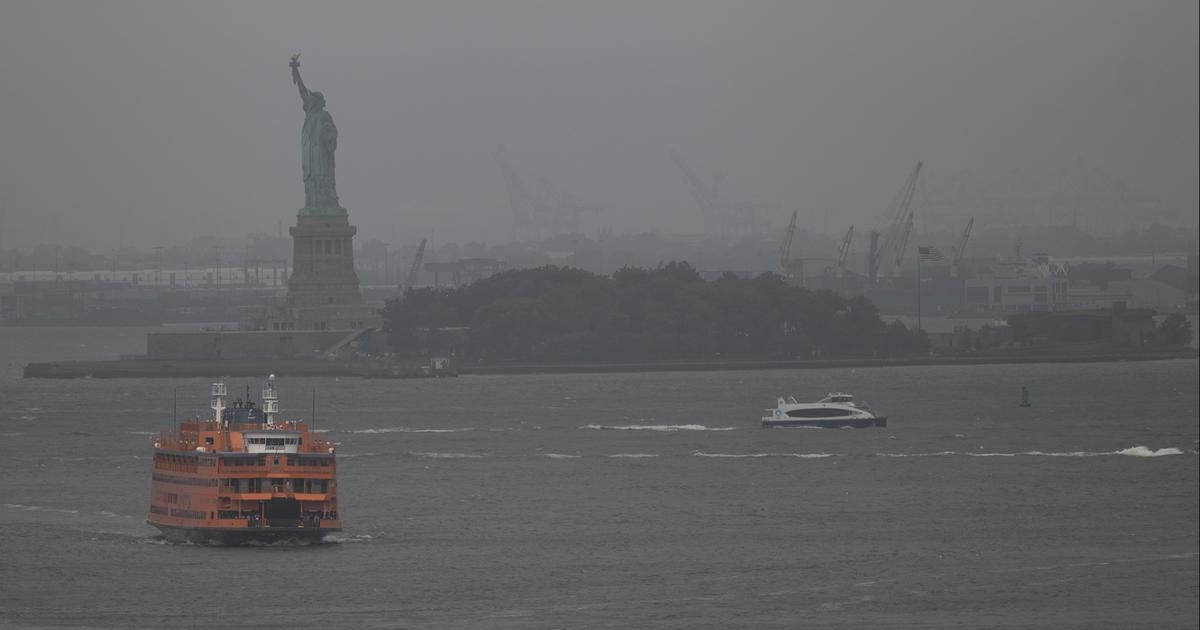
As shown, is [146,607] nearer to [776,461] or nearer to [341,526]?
[341,526]

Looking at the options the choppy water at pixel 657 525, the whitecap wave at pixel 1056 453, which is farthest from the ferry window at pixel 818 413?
the whitecap wave at pixel 1056 453

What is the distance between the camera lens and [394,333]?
147 meters

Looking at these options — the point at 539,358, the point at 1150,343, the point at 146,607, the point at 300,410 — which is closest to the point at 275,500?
the point at 146,607

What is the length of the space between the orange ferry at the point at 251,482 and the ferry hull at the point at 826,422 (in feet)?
123

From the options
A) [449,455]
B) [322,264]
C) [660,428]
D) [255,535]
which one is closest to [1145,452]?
[660,428]

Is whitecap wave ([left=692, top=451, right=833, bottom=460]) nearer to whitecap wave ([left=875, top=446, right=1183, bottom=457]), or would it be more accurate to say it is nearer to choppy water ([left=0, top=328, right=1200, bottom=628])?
choppy water ([left=0, top=328, right=1200, bottom=628])

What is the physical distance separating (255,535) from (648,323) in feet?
316

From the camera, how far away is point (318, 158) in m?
152

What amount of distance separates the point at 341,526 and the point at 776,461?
907 inches

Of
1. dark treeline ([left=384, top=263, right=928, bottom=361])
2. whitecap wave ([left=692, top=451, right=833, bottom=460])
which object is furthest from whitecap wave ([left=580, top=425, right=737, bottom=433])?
dark treeline ([left=384, top=263, right=928, bottom=361])

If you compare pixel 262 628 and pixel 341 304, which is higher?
pixel 341 304

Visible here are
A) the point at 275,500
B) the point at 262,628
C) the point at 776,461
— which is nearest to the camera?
the point at 262,628

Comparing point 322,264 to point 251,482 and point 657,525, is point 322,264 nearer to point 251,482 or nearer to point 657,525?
point 657,525

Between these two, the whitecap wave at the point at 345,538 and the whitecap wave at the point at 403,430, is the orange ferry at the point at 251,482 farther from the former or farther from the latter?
the whitecap wave at the point at 403,430
